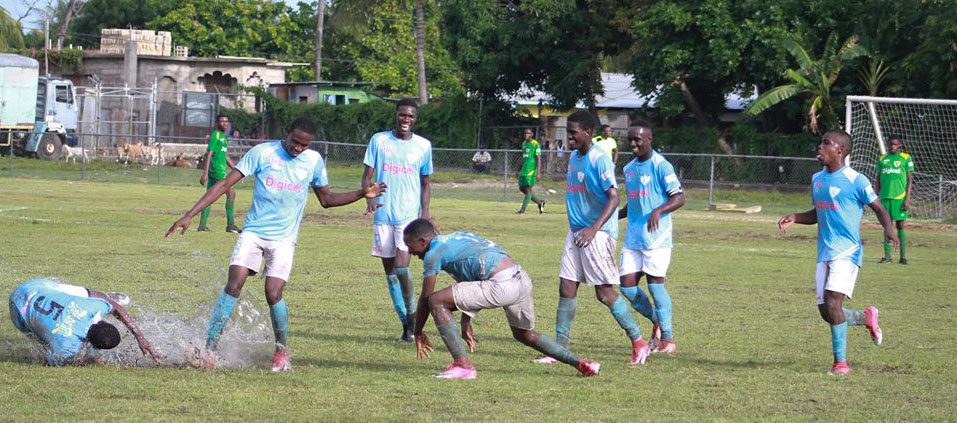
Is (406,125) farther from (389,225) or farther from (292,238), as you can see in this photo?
(292,238)

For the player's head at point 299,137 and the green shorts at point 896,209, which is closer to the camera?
the player's head at point 299,137

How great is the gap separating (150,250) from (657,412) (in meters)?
10.6

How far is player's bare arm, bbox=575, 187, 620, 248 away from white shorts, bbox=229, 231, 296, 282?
85.2 inches

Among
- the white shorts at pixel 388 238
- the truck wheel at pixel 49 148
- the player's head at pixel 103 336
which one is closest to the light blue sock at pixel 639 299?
the white shorts at pixel 388 238

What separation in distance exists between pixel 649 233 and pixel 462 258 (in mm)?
2350

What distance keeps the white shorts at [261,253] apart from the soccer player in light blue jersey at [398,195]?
1612mm

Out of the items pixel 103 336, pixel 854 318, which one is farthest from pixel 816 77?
pixel 103 336

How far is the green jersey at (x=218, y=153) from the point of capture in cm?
1933

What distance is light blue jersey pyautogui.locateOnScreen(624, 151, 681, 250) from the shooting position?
9703 millimetres

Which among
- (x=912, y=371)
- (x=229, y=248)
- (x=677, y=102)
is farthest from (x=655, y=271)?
(x=677, y=102)

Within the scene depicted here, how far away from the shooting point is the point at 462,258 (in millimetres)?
7863

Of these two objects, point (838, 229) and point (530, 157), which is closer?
point (838, 229)

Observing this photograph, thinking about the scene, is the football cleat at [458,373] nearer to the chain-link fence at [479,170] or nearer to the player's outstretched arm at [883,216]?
the player's outstretched arm at [883,216]

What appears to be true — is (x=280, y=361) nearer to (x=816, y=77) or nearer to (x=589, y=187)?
(x=589, y=187)
